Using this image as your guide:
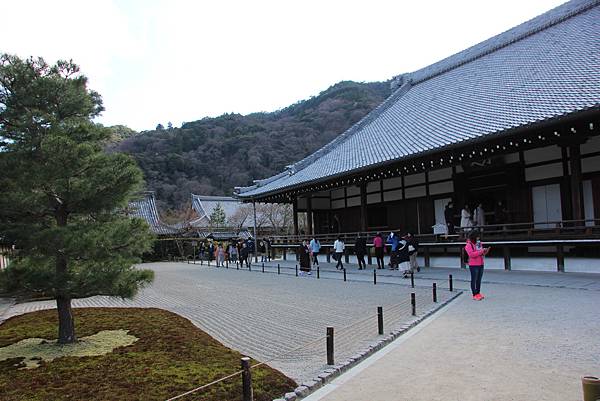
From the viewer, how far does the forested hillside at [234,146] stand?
63.6 m

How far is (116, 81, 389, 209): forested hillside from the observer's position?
6356 centimetres

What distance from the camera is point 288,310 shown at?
9.45 meters

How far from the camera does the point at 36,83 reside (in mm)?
6270

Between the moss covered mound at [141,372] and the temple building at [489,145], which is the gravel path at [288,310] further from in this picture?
the temple building at [489,145]

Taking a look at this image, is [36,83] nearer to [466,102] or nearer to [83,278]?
[83,278]

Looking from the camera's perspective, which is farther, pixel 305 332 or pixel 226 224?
pixel 226 224

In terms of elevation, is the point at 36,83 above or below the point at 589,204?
above

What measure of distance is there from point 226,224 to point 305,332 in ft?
132

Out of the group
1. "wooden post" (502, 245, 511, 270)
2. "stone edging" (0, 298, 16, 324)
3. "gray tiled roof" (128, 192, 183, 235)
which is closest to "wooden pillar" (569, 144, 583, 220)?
"wooden post" (502, 245, 511, 270)

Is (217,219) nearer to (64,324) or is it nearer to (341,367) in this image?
(64,324)

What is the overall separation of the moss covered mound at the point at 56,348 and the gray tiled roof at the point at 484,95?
1108cm

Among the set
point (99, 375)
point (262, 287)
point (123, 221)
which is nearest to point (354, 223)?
point (262, 287)

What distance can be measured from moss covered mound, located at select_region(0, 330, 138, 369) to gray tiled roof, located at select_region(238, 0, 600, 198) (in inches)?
436

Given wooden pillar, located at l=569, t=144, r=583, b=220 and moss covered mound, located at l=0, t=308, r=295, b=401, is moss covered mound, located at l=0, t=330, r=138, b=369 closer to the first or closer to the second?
moss covered mound, located at l=0, t=308, r=295, b=401
